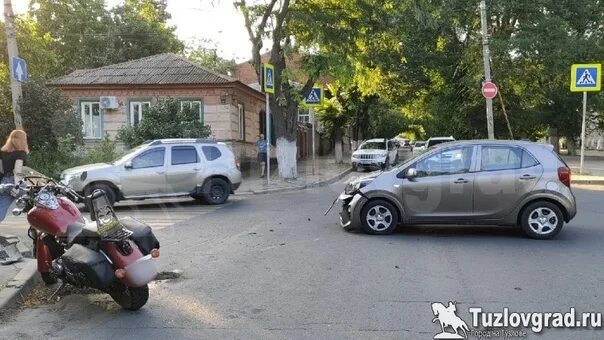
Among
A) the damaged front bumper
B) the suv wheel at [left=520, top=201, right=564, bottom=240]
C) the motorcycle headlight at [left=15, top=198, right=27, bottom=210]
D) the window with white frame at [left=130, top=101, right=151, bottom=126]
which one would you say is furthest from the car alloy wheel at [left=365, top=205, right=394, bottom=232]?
the window with white frame at [left=130, top=101, right=151, bottom=126]

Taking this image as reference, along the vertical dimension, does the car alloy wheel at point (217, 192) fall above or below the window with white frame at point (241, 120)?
below

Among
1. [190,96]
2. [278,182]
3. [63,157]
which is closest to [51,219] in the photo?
[63,157]

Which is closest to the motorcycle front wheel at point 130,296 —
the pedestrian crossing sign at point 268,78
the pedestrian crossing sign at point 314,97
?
the pedestrian crossing sign at point 268,78

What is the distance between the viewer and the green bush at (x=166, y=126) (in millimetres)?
20391

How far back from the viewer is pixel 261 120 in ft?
98.6

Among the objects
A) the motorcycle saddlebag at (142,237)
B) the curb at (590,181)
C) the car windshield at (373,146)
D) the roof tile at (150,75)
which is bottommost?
the curb at (590,181)

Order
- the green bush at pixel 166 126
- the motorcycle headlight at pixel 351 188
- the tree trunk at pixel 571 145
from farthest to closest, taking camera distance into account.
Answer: the tree trunk at pixel 571 145 < the green bush at pixel 166 126 < the motorcycle headlight at pixel 351 188

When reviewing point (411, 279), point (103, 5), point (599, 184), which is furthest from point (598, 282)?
point (103, 5)

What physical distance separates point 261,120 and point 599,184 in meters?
17.0

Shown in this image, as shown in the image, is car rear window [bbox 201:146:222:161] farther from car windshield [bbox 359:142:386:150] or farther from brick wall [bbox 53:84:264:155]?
car windshield [bbox 359:142:386:150]

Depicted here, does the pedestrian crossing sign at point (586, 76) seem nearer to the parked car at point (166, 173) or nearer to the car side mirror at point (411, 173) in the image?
the parked car at point (166, 173)

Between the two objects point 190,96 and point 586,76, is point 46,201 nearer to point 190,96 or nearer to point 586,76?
point 586,76

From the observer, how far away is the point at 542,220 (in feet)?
29.4

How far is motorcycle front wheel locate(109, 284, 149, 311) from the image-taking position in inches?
214
